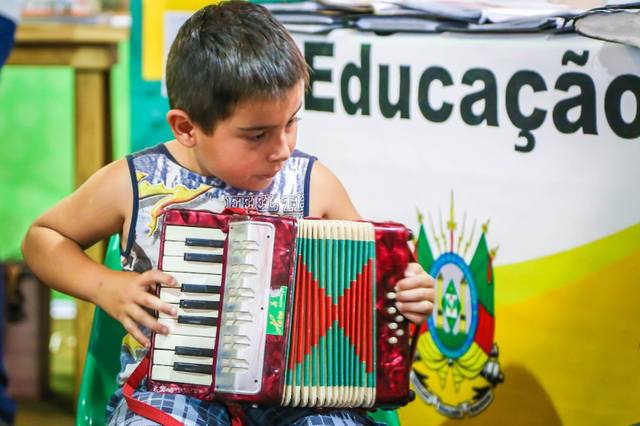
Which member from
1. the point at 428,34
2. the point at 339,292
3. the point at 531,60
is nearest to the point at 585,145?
the point at 531,60

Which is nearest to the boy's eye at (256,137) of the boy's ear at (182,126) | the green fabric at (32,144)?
the boy's ear at (182,126)

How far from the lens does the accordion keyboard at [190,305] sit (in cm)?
168

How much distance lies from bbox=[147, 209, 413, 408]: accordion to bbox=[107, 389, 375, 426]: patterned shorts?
1.9 inches

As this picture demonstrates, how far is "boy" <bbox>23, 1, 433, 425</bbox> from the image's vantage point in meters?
1.76

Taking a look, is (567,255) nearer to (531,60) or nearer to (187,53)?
(531,60)

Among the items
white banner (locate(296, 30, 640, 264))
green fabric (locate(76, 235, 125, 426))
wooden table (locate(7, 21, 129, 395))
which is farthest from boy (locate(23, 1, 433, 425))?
wooden table (locate(7, 21, 129, 395))

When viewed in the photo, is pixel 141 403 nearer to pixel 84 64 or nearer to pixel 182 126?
pixel 182 126

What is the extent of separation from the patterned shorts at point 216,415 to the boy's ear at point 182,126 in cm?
45

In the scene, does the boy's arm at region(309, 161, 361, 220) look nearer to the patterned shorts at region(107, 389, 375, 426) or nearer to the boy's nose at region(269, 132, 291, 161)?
the boy's nose at region(269, 132, 291, 161)

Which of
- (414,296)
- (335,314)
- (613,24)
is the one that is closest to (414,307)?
(414,296)

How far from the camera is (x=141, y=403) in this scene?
68.9 inches

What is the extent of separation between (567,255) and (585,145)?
0.24 m

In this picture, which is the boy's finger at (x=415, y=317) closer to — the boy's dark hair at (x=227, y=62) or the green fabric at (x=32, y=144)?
the boy's dark hair at (x=227, y=62)

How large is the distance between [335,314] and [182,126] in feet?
1.45
